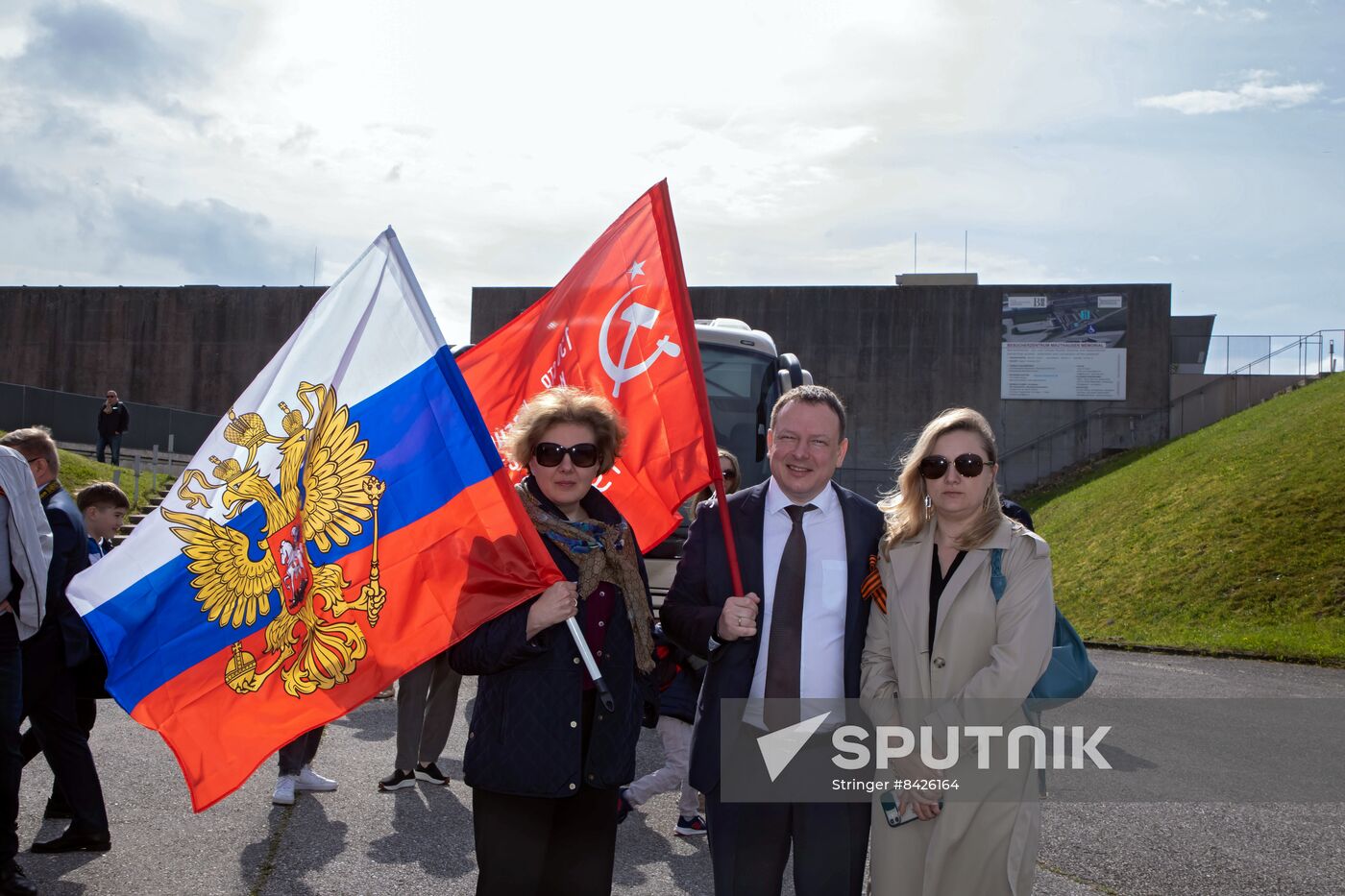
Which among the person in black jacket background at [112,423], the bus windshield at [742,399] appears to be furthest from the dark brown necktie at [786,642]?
the person in black jacket background at [112,423]

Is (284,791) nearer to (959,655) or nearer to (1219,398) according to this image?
(959,655)

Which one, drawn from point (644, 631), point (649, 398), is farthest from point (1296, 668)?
point (644, 631)

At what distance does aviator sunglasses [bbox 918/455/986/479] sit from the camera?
3625mm

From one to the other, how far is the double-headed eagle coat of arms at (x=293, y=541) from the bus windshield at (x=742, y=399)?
10.3 meters

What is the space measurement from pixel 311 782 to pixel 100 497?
6.70ft

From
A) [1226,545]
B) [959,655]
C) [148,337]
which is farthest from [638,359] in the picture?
[148,337]

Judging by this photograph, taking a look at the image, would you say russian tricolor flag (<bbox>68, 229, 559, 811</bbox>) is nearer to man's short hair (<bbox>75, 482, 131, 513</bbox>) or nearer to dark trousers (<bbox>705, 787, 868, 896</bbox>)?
dark trousers (<bbox>705, 787, 868, 896</bbox>)

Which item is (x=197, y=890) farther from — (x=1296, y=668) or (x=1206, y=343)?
(x=1206, y=343)

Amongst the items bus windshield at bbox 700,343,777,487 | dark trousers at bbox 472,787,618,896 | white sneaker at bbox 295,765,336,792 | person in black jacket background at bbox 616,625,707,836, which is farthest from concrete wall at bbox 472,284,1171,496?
dark trousers at bbox 472,787,618,896

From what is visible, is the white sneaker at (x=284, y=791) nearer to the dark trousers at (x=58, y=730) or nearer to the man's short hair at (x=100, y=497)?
the dark trousers at (x=58, y=730)

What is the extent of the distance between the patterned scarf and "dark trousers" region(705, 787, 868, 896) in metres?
0.56

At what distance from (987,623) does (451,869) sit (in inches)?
125

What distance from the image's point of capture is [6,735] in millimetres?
5090

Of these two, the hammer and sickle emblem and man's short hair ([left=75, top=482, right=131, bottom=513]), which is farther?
man's short hair ([left=75, top=482, right=131, bottom=513])
